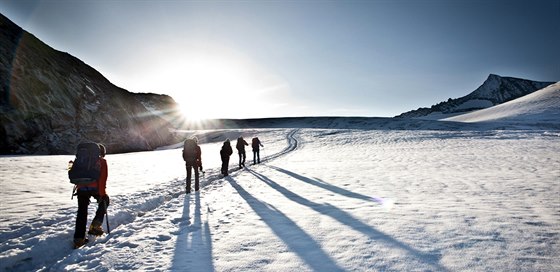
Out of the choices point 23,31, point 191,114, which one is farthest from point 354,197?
point 191,114

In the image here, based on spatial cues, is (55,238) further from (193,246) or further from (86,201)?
(193,246)

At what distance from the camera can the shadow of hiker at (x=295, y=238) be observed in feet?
13.3

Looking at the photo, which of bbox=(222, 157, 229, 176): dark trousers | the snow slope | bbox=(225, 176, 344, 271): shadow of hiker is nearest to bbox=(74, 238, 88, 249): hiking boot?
bbox=(225, 176, 344, 271): shadow of hiker

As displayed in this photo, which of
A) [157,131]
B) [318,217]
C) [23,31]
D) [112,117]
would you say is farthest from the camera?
[157,131]

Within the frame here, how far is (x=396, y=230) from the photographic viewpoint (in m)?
5.29

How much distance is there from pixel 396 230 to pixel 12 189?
1323 centimetres

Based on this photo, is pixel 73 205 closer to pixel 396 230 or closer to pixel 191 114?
pixel 396 230

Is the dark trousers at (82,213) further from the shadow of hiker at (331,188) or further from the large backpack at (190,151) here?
the shadow of hiker at (331,188)

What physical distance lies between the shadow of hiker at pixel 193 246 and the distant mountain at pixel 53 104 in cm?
2404

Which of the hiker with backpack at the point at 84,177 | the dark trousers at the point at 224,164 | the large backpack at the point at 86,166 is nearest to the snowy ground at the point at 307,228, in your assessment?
the hiker with backpack at the point at 84,177

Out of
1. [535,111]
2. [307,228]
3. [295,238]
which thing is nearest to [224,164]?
[307,228]

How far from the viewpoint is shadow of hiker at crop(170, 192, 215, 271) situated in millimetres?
4191

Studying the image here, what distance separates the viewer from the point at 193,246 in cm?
496

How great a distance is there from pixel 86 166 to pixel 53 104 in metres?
28.5
